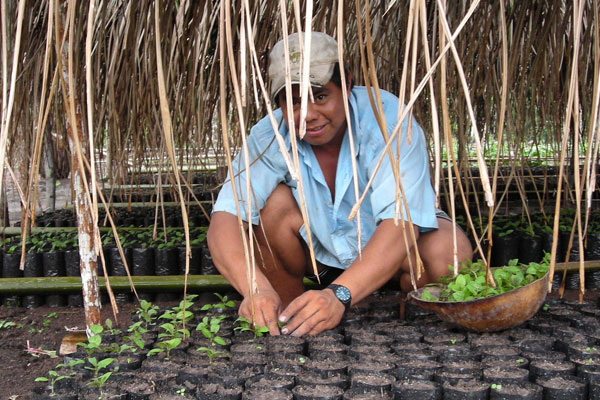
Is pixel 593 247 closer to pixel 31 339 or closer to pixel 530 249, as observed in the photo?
pixel 530 249

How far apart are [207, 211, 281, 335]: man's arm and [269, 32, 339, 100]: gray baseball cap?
0.36 metres

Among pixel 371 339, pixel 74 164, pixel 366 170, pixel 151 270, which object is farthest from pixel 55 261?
pixel 371 339

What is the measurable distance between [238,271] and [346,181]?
0.37m

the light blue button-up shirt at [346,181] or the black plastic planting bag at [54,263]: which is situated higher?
the light blue button-up shirt at [346,181]

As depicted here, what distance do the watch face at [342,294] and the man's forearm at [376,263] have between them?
2 cm

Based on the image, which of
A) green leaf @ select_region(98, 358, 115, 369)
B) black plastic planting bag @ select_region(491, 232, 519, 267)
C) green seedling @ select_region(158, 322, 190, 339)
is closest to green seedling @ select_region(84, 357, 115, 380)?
green leaf @ select_region(98, 358, 115, 369)

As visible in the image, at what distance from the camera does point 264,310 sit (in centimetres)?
138

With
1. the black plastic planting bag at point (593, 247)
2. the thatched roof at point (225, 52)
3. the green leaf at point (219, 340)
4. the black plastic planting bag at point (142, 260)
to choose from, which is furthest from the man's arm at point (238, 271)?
the black plastic planting bag at point (593, 247)

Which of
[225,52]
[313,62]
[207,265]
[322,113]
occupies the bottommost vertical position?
[207,265]

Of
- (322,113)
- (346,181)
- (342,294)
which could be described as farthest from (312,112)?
(342,294)

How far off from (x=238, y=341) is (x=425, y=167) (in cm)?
64

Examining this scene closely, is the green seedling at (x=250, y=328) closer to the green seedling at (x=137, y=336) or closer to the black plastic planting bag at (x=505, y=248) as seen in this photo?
the green seedling at (x=137, y=336)

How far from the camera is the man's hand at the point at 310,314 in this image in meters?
1.34

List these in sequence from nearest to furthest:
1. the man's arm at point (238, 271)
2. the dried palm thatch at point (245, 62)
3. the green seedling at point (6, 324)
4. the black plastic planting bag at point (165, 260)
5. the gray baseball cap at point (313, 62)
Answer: the dried palm thatch at point (245, 62), the man's arm at point (238, 271), the gray baseball cap at point (313, 62), the green seedling at point (6, 324), the black plastic planting bag at point (165, 260)
